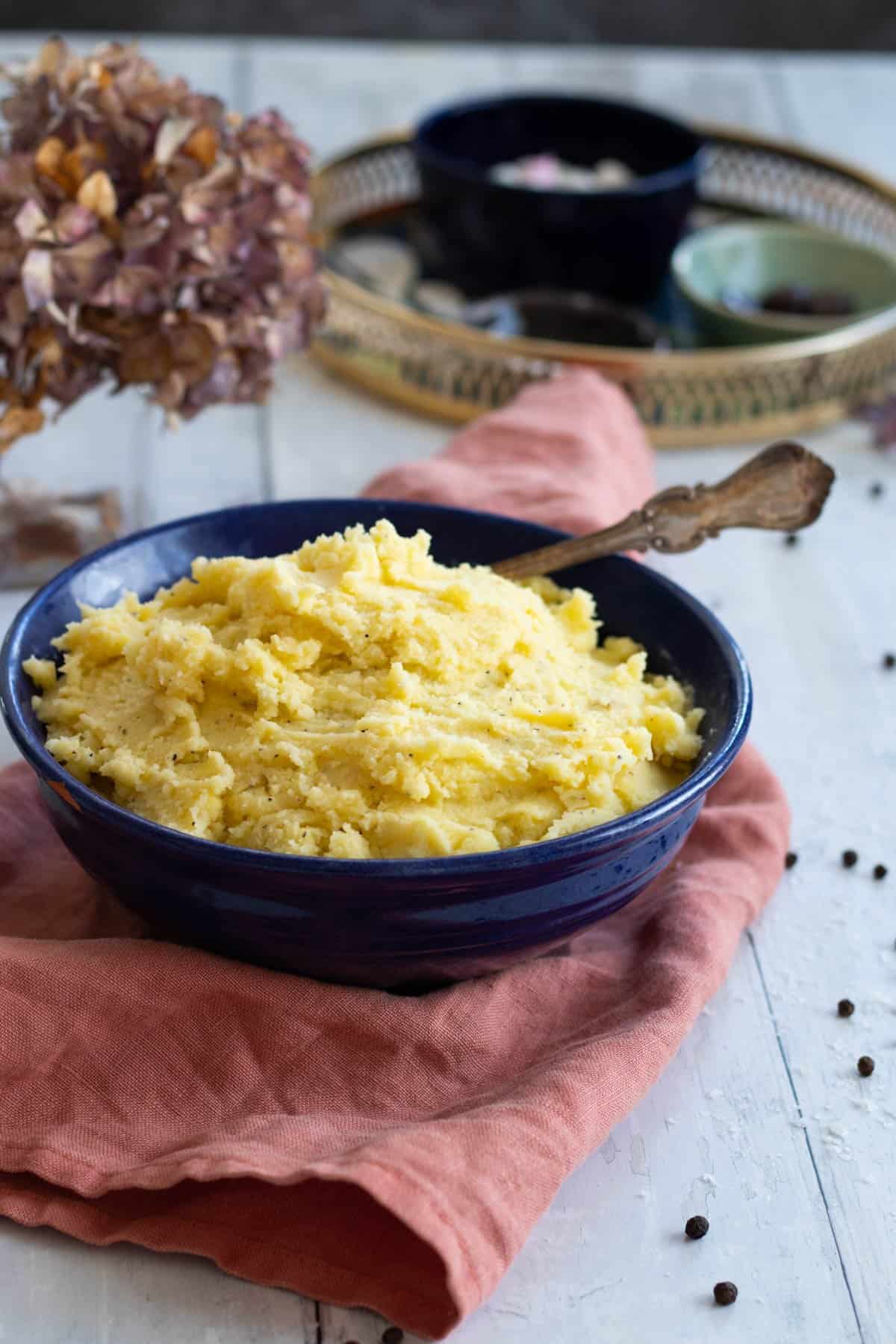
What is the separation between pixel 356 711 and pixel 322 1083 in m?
0.37

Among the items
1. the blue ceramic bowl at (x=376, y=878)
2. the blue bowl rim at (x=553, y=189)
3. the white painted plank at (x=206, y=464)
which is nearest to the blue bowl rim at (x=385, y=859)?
the blue ceramic bowl at (x=376, y=878)

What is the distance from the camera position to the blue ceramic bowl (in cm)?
148

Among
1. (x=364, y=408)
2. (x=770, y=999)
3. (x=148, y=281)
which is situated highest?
(x=148, y=281)

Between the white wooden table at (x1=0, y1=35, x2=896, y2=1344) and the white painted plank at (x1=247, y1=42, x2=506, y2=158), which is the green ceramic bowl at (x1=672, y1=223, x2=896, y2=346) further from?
the white painted plank at (x1=247, y1=42, x2=506, y2=158)

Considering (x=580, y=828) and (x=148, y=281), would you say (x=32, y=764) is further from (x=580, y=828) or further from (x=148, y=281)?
(x=148, y=281)

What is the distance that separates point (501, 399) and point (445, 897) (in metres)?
1.64

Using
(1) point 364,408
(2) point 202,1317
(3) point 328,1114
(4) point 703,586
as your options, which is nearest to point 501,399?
(1) point 364,408

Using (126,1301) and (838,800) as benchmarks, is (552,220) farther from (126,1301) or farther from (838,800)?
(126,1301)

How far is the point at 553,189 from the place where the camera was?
3070mm

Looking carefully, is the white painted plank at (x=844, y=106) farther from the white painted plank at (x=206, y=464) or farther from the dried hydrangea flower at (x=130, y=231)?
the dried hydrangea flower at (x=130, y=231)

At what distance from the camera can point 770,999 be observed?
180cm

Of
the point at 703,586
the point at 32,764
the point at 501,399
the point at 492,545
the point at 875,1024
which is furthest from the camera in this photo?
the point at 501,399

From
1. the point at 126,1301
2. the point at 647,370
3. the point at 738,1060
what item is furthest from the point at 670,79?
the point at 126,1301

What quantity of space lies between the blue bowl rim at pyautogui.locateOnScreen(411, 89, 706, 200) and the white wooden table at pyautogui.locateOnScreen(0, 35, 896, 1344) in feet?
1.56
